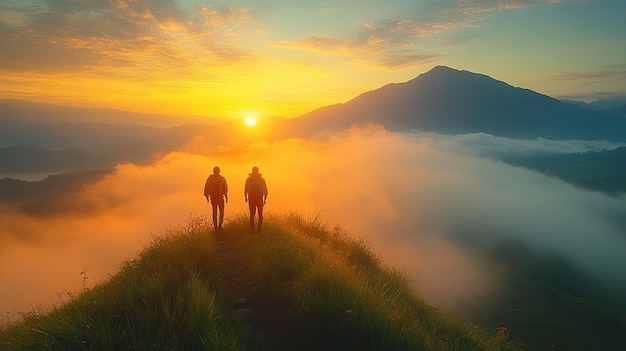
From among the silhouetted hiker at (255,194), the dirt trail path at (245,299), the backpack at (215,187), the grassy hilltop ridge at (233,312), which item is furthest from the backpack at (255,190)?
the grassy hilltop ridge at (233,312)

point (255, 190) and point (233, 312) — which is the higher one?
point (255, 190)

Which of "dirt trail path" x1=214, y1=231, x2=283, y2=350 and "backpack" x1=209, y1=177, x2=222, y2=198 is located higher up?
"backpack" x1=209, y1=177, x2=222, y2=198

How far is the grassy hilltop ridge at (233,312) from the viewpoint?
575 centimetres

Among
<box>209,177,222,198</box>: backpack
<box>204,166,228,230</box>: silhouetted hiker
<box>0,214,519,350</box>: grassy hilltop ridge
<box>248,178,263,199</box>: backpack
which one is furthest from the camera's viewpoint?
<box>209,177,222,198</box>: backpack

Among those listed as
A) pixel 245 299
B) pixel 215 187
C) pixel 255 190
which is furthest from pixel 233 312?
pixel 215 187

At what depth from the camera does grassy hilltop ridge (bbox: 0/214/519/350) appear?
5750mm

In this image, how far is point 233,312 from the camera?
25.0 ft

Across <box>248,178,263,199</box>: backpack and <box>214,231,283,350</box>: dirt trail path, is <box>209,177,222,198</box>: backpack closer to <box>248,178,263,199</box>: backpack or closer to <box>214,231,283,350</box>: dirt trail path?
<box>248,178,263,199</box>: backpack

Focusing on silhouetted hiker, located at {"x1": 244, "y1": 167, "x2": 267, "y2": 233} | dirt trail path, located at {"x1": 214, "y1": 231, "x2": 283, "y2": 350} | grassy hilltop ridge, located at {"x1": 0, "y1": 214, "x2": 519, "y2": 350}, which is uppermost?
silhouetted hiker, located at {"x1": 244, "y1": 167, "x2": 267, "y2": 233}

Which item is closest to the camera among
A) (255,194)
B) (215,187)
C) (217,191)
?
(255,194)

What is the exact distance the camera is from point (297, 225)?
16891mm

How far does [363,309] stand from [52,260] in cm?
22465

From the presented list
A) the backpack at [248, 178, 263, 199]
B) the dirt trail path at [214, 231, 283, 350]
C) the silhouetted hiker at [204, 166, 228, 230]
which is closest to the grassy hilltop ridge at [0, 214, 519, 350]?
the dirt trail path at [214, 231, 283, 350]

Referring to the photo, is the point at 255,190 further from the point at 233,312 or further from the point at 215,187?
the point at 233,312
